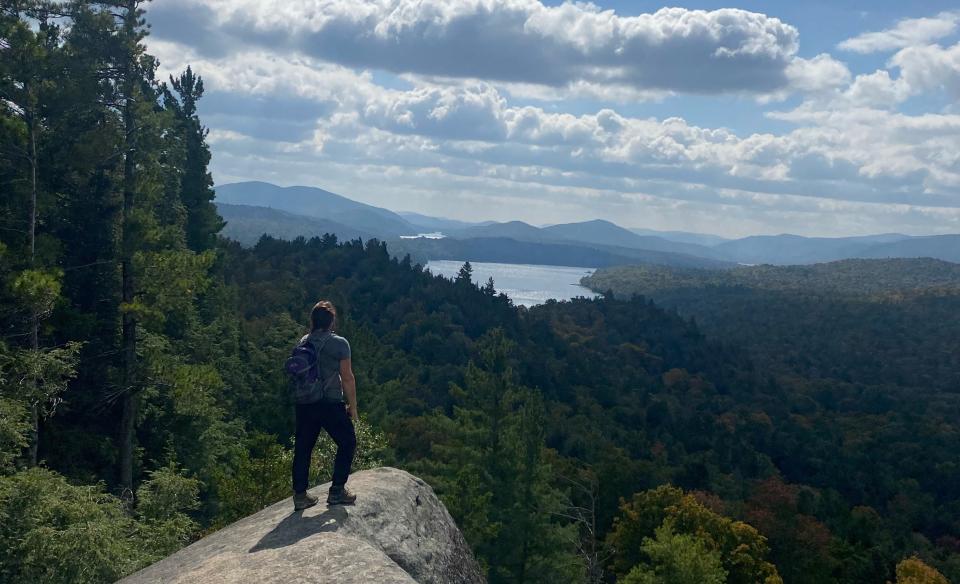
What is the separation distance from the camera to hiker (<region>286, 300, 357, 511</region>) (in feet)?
28.1

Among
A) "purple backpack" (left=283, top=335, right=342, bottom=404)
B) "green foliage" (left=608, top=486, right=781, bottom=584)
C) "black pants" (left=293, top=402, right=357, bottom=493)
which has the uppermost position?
"purple backpack" (left=283, top=335, right=342, bottom=404)

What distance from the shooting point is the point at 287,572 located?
695 cm

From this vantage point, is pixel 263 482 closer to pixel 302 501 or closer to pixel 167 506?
pixel 167 506

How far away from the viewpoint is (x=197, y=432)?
92.2 feet

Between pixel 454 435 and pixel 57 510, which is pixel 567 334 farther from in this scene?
pixel 57 510

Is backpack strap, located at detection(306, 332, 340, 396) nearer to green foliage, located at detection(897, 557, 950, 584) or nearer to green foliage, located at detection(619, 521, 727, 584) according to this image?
green foliage, located at detection(619, 521, 727, 584)

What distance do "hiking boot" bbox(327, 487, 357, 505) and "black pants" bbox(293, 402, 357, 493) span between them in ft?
0.31

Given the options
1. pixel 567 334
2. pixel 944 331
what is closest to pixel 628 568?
pixel 567 334

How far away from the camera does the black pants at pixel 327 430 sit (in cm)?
880

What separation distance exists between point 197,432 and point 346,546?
22.9m

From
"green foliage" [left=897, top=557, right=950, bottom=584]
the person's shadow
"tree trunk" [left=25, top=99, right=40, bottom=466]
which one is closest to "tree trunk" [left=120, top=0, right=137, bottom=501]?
"tree trunk" [left=25, top=99, right=40, bottom=466]

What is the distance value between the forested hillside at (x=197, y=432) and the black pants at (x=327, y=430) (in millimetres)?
6975

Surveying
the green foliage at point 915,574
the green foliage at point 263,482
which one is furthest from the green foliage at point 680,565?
the green foliage at point 263,482

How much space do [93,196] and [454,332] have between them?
309 ft
